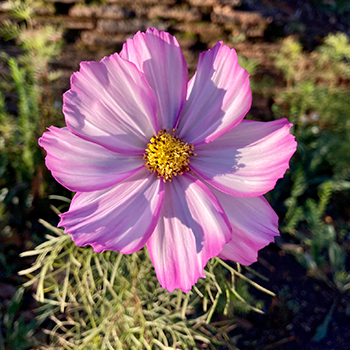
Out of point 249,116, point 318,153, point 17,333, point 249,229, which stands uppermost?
point 249,229

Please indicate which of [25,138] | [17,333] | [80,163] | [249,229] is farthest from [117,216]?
[25,138]

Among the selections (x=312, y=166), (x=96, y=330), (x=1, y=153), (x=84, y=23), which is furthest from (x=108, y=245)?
(x=84, y=23)

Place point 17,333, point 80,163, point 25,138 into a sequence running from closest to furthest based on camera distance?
point 80,163 → point 17,333 → point 25,138

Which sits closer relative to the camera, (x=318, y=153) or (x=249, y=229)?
(x=249, y=229)

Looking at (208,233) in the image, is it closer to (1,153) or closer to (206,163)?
(206,163)

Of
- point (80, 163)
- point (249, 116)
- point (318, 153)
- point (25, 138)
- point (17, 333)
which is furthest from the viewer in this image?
point (249, 116)

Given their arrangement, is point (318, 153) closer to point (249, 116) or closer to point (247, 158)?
point (249, 116)

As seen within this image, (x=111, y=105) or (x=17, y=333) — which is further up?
(x=111, y=105)
